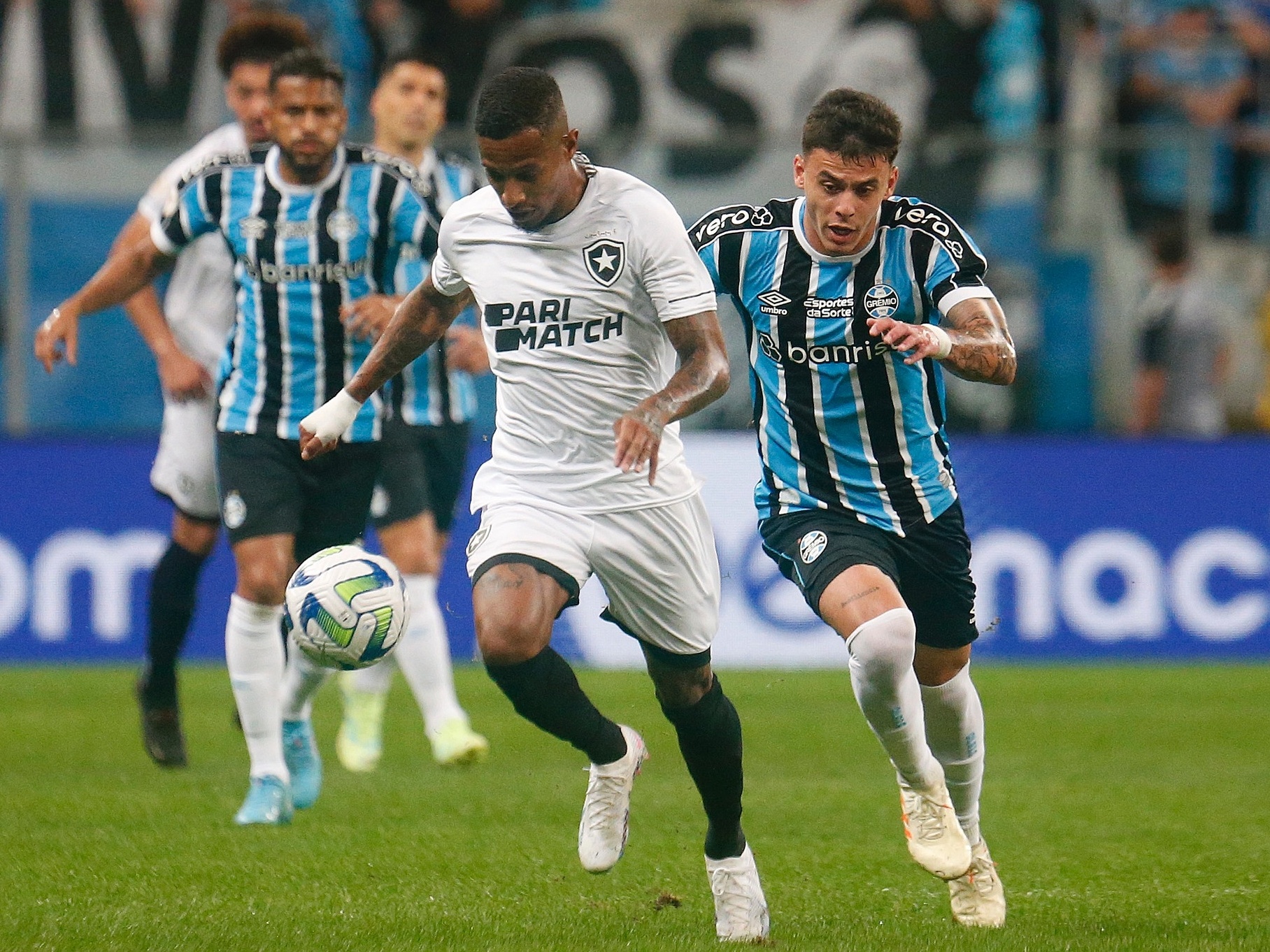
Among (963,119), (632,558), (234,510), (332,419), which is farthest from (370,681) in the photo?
(963,119)

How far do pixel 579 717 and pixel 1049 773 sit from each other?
3.42m

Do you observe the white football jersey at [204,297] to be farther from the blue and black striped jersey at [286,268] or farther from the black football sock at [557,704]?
the black football sock at [557,704]

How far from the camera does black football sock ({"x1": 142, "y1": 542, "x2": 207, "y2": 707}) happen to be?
7973mm

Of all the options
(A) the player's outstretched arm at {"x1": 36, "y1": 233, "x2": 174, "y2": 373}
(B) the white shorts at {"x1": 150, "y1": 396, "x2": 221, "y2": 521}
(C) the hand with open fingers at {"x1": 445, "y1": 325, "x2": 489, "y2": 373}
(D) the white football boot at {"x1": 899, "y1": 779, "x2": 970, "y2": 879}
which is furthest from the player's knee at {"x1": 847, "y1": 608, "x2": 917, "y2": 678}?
(B) the white shorts at {"x1": 150, "y1": 396, "x2": 221, "y2": 521}

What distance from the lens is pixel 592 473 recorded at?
203 inches

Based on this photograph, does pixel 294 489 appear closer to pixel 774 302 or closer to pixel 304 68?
pixel 304 68

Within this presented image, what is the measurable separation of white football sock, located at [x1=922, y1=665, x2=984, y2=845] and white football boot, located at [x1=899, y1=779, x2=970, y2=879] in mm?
384

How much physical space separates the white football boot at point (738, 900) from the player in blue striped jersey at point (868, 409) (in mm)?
424

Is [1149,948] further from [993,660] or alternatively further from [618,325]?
[993,660]

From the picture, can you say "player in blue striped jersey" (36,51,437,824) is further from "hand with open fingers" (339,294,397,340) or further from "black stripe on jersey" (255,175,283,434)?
"hand with open fingers" (339,294,397,340)

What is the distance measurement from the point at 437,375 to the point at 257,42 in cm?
158

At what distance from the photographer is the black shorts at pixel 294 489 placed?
6637 millimetres

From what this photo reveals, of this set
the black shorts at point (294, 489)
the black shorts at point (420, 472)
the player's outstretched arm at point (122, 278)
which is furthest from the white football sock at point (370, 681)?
the player's outstretched arm at point (122, 278)

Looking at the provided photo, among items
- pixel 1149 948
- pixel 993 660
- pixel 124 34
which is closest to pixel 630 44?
pixel 124 34
